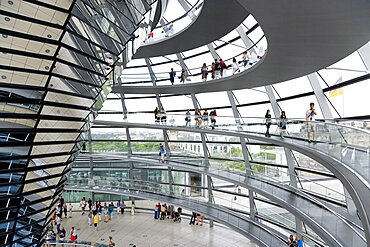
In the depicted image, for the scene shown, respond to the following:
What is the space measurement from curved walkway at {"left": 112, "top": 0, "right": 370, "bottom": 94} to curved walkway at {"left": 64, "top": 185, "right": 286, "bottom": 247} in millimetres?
9246

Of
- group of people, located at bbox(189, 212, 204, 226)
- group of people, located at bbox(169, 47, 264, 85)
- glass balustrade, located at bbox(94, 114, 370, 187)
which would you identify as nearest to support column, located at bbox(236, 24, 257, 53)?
group of people, located at bbox(169, 47, 264, 85)

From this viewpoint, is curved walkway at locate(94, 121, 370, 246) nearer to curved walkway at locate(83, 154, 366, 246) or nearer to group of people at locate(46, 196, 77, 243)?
curved walkway at locate(83, 154, 366, 246)

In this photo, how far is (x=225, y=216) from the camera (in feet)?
67.7

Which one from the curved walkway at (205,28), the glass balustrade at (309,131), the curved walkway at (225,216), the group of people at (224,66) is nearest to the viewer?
the glass balustrade at (309,131)

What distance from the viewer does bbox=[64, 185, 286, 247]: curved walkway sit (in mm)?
17711

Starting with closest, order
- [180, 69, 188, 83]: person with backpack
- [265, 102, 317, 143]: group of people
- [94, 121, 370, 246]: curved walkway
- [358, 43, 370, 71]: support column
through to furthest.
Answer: [94, 121, 370, 246]: curved walkway < [358, 43, 370, 71]: support column < [265, 102, 317, 143]: group of people < [180, 69, 188, 83]: person with backpack

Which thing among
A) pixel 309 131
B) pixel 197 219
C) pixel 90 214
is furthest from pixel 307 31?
pixel 90 214

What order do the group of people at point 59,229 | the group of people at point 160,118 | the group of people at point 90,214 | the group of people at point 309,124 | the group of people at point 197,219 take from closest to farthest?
1. the group of people at point 309,124
2. the group of people at point 59,229
3. the group of people at point 160,118
4. the group of people at point 90,214
5. the group of people at point 197,219

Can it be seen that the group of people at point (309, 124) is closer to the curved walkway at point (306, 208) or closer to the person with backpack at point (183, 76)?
the curved walkway at point (306, 208)

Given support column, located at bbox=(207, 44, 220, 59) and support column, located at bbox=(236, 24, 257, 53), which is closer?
support column, located at bbox=(236, 24, 257, 53)

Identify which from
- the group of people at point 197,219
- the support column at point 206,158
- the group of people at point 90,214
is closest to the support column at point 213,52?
the support column at point 206,158

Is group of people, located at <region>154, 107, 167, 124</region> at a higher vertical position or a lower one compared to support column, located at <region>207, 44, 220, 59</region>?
lower

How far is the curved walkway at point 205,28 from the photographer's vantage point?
553 inches

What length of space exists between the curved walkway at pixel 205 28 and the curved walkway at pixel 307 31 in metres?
3.01
